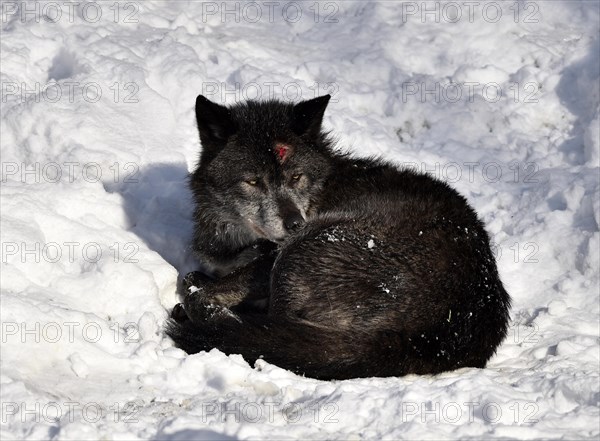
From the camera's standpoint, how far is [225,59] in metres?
9.03

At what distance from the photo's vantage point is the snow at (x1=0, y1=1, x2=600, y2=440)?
4.78 meters

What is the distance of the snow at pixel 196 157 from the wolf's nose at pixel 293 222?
0.98 meters

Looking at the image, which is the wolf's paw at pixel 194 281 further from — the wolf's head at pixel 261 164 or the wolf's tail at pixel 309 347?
the wolf's tail at pixel 309 347

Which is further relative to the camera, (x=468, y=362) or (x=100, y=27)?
(x=100, y=27)

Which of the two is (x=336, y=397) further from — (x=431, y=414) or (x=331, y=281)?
(x=331, y=281)

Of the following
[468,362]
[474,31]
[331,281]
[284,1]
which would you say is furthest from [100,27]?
[468,362]

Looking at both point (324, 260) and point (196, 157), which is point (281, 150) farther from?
point (196, 157)

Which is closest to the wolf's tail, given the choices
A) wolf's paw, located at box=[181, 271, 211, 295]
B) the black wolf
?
→ the black wolf

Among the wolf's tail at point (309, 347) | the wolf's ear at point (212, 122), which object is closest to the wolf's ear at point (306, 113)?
the wolf's ear at point (212, 122)

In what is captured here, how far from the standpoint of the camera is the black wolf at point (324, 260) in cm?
536

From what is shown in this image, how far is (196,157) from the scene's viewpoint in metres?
7.95

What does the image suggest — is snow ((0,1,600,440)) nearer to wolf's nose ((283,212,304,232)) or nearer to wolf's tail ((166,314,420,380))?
wolf's tail ((166,314,420,380))

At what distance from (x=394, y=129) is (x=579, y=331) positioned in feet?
10.0

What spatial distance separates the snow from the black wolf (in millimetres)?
206
